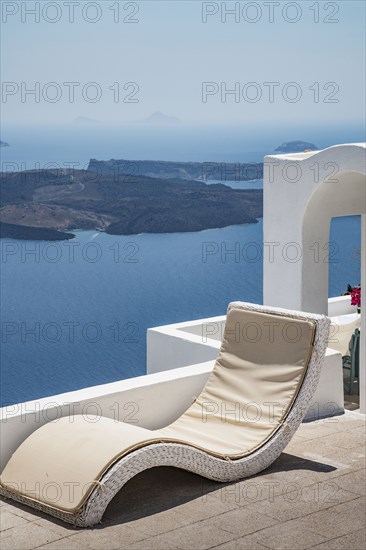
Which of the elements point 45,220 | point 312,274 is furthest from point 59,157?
point 312,274

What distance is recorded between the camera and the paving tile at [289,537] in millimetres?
5562

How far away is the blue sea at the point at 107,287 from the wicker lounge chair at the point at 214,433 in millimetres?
26224

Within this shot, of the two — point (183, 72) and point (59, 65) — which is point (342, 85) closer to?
point (183, 72)

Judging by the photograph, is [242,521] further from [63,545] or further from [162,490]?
[63,545]

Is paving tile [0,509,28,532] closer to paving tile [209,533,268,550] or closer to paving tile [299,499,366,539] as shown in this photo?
paving tile [209,533,268,550]

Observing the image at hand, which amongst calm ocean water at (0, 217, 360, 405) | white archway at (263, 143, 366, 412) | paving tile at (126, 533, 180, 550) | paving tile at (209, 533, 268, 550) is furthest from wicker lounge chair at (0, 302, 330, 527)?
calm ocean water at (0, 217, 360, 405)

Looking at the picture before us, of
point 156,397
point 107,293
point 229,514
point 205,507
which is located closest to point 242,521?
point 229,514

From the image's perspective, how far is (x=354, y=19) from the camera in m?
34.8

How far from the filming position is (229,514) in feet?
19.9

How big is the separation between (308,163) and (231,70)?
1172 inches

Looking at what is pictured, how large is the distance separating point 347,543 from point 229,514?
86 centimetres

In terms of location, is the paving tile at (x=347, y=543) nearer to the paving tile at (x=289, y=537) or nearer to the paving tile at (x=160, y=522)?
the paving tile at (x=289, y=537)

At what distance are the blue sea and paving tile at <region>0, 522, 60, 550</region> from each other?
2801cm

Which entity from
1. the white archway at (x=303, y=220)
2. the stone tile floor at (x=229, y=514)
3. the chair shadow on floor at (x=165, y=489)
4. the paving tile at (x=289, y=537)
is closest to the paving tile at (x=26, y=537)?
the stone tile floor at (x=229, y=514)
